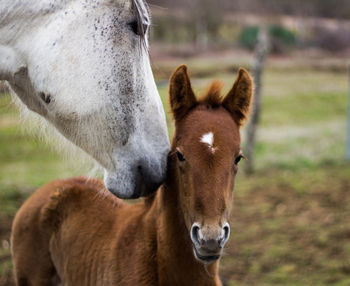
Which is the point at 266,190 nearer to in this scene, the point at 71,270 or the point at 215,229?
the point at 71,270

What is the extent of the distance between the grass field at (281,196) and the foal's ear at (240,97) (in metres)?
0.42

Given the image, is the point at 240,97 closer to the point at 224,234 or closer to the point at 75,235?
the point at 224,234

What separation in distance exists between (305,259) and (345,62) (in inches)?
517

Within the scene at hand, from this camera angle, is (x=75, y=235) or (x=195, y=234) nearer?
(x=195, y=234)

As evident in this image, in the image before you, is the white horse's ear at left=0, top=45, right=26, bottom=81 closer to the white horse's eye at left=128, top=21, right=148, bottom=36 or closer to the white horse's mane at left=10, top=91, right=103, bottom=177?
the white horse's mane at left=10, top=91, right=103, bottom=177

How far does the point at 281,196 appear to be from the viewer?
6.65 meters

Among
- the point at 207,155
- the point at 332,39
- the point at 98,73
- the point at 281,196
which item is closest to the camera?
the point at 98,73

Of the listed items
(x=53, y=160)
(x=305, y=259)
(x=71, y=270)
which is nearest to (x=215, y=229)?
(x=71, y=270)

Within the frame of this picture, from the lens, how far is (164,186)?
2678 mm

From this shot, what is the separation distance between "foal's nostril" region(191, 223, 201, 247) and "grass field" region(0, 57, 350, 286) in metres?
0.88

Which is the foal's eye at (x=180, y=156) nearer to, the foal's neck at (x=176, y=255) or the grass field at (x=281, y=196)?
the foal's neck at (x=176, y=255)

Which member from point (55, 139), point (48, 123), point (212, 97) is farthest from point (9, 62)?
point (212, 97)

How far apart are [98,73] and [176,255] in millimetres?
1157

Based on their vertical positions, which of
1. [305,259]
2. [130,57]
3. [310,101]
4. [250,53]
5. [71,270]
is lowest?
[310,101]
